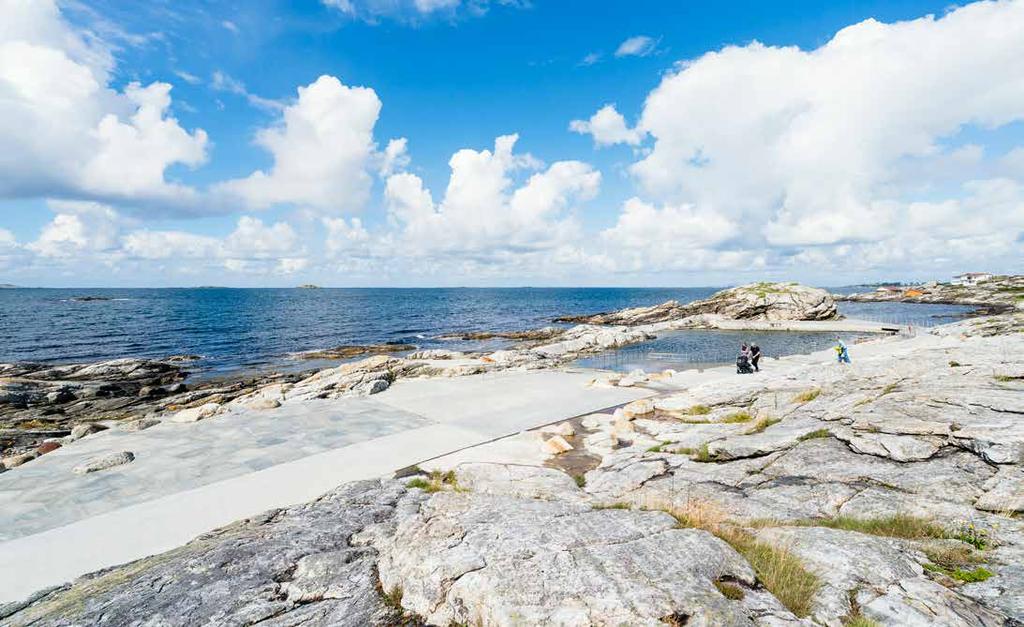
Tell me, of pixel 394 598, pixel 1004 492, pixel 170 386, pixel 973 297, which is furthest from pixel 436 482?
pixel 973 297

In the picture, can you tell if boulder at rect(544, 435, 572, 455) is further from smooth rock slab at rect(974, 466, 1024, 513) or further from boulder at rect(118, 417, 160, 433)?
boulder at rect(118, 417, 160, 433)

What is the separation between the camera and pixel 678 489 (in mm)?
9289

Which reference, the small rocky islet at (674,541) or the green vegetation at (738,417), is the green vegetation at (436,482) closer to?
the small rocky islet at (674,541)

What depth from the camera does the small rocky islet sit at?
454 centimetres

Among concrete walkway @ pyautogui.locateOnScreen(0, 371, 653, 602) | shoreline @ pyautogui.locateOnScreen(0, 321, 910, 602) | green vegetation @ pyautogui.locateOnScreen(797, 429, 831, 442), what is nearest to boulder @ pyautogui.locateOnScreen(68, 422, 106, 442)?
shoreline @ pyautogui.locateOnScreen(0, 321, 910, 602)

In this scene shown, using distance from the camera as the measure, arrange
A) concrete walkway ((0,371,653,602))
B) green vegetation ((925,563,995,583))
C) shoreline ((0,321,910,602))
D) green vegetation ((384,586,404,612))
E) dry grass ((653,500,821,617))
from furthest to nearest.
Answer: concrete walkway ((0,371,653,602)) → shoreline ((0,321,910,602)) → green vegetation ((925,563,995,583)) → green vegetation ((384,586,404,612)) → dry grass ((653,500,821,617))

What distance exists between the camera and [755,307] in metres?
64.6

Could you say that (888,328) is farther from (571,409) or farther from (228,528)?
(228,528)

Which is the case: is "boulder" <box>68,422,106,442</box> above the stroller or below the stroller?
below

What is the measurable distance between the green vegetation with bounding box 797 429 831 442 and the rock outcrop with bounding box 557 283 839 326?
53722 mm

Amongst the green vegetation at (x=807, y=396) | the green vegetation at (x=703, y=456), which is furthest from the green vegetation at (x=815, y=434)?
the green vegetation at (x=807, y=396)

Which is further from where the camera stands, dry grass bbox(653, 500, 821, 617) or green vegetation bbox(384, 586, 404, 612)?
green vegetation bbox(384, 586, 404, 612)

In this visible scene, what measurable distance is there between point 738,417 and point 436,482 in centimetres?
1013

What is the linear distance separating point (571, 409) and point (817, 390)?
8.66 metres
